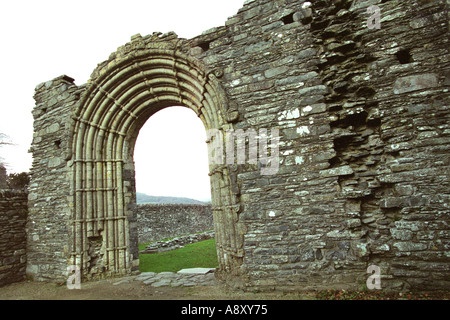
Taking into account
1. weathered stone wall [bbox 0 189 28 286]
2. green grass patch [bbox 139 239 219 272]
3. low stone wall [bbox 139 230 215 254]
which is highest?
weathered stone wall [bbox 0 189 28 286]

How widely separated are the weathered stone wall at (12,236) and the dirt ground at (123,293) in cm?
35

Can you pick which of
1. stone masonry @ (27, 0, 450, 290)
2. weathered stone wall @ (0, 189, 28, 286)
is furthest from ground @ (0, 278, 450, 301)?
weathered stone wall @ (0, 189, 28, 286)

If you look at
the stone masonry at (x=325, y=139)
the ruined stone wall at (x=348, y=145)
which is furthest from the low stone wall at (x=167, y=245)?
the ruined stone wall at (x=348, y=145)

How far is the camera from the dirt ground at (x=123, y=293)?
166 inches

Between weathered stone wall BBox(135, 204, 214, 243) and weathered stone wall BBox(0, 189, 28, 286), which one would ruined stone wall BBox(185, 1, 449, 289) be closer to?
weathered stone wall BBox(0, 189, 28, 286)

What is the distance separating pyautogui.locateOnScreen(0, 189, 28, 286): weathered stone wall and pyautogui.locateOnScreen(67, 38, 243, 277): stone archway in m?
1.82

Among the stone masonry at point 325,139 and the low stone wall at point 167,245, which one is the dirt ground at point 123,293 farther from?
the low stone wall at point 167,245

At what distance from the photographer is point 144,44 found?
20.9ft

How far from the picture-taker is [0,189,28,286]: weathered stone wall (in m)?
6.49

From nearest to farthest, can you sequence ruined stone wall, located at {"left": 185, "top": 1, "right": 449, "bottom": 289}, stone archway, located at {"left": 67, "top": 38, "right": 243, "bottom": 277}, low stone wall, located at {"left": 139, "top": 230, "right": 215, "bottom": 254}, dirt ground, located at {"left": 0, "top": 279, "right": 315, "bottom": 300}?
ruined stone wall, located at {"left": 185, "top": 1, "right": 449, "bottom": 289}, dirt ground, located at {"left": 0, "top": 279, "right": 315, "bottom": 300}, stone archway, located at {"left": 67, "top": 38, "right": 243, "bottom": 277}, low stone wall, located at {"left": 139, "top": 230, "right": 215, "bottom": 254}

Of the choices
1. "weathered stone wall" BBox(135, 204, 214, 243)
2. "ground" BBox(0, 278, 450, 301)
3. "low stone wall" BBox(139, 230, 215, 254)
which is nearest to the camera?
"ground" BBox(0, 278, 450, 301)

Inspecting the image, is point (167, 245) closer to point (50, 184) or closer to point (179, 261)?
point (179, 261)

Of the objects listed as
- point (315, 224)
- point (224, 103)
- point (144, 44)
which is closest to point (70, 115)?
point (144, 44)

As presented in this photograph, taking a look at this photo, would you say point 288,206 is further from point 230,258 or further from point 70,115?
point 70,115
